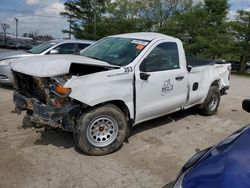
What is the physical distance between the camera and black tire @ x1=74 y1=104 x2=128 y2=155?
4.05 meters

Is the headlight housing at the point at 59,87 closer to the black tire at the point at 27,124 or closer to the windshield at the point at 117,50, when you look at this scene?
the windshield at the point at 117,50

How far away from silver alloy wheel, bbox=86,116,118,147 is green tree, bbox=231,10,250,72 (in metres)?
22.4

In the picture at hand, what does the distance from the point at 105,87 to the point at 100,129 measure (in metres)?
0.66

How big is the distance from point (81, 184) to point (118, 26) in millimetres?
24469

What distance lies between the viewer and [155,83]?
4.79 metres

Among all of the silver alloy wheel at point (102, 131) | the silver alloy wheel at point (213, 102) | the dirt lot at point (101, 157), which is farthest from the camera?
the silver alloy wheel at point (213, 102)

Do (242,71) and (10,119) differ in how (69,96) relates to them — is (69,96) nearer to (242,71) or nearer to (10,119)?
(10,119)

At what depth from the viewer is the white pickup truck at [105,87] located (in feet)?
12.9

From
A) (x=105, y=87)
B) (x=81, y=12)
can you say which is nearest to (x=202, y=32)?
(x=81, y=12)

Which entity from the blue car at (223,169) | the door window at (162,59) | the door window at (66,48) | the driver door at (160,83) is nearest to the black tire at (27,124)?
the driver door at (160,83)

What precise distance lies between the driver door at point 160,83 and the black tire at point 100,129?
1.55 ft

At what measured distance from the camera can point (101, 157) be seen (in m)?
4.23

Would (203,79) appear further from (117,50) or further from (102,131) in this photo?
(102,131)

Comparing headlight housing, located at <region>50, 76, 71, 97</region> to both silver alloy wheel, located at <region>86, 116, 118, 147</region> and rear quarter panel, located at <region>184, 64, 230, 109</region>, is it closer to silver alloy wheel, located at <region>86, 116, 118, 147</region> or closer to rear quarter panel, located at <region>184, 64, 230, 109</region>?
silver alloy wheel, located at <region>86, 116, 118, 147</region>
